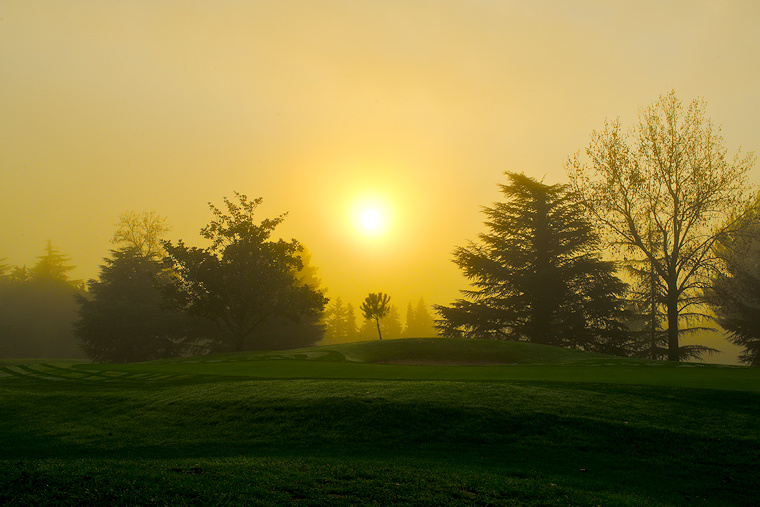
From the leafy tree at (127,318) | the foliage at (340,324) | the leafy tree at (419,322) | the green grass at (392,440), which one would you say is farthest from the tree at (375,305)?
the leafy tree at (419,322)

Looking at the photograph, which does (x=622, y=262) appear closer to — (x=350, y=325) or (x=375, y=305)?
(x=375, y=305)

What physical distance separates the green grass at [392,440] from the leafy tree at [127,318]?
31.2 meters

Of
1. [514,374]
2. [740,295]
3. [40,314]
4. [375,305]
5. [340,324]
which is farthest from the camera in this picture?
[340,324]

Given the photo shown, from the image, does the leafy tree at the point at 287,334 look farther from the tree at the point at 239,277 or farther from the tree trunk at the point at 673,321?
the tree trunk at the point at 673,321

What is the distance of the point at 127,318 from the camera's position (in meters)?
46.2

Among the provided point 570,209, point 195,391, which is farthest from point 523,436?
point 570,209

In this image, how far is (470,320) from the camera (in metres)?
40.2

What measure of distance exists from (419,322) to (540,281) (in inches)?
2280

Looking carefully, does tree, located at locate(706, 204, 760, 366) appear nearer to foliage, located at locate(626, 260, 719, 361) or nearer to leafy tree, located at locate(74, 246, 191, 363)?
foliage, located at locate(626, 260, 719, 361)

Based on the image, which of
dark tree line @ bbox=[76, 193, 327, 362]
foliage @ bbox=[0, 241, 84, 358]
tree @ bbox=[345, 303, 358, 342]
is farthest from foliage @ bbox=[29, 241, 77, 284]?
tree @ bbox=[345, 303, 358, 342]

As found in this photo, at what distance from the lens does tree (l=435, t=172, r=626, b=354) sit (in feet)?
125

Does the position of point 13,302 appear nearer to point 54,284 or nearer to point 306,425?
point 54,284

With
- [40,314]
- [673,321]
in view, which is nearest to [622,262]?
[673,321]

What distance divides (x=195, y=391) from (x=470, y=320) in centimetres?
2911
